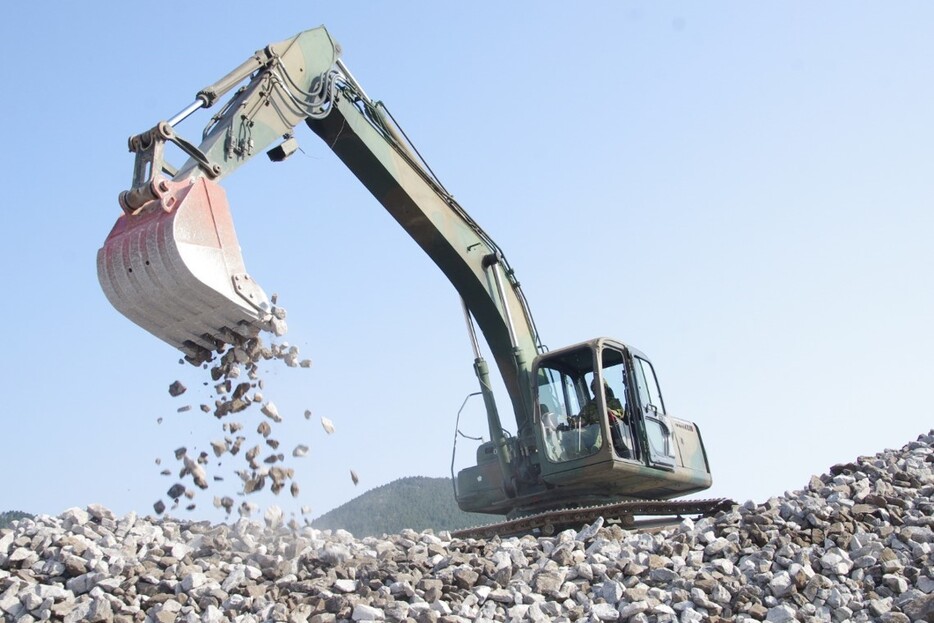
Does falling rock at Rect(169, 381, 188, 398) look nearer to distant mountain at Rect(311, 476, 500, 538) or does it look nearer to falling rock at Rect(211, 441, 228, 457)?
falling rock at Rect(211, 441, 228, 457)

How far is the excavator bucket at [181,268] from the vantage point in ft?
20.7

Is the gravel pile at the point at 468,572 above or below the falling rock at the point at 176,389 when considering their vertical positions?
below

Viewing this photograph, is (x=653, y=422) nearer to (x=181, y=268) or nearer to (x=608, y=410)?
(x=608, y=410)

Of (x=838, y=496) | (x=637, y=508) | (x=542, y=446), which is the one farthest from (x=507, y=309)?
(x=838, y=496)

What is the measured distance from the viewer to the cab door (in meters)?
9.77

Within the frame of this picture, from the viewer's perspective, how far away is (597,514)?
9297 mm

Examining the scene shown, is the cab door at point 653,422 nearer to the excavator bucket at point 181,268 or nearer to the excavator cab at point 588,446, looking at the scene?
the excavator cab at point 588,446

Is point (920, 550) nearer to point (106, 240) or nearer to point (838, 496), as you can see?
point (838, 496)

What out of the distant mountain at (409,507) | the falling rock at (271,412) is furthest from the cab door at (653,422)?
the distant mountain at (409,507)

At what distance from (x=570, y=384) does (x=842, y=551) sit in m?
3.76

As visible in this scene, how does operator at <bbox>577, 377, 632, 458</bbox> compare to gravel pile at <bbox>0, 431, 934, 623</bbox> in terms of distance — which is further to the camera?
operator at <bbox>577, 377, 632, 458</bbox>

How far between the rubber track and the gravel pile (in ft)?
5.06

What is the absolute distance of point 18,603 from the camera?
6.00 meters

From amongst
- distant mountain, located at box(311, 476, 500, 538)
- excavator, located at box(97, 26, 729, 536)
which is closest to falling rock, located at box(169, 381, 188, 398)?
excavator, located at box(97, 26, 729, 536)
